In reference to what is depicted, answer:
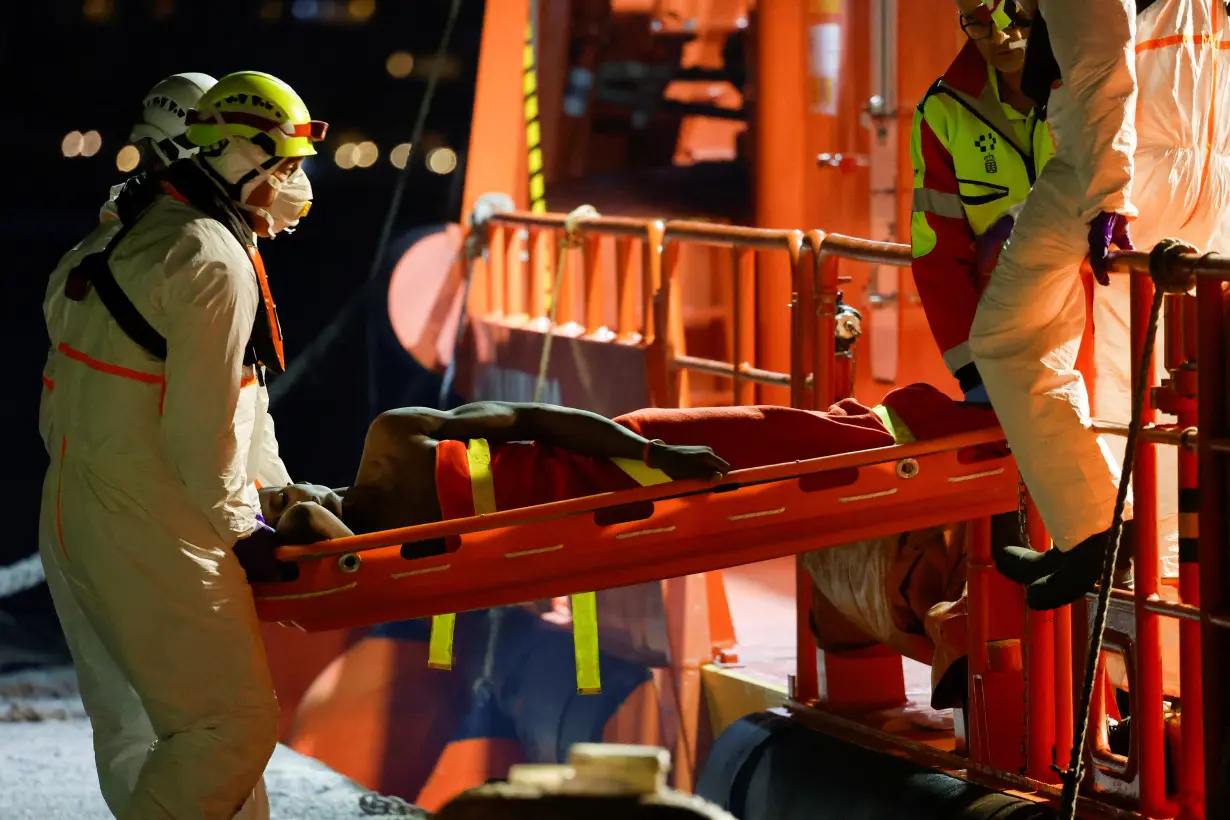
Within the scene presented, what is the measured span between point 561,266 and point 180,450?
3.62 meters

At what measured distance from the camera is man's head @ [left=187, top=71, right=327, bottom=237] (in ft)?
10.7

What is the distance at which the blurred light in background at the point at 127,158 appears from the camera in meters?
6.89

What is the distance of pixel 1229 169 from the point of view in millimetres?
3502

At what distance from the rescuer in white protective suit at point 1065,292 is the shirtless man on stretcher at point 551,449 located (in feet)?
1.50

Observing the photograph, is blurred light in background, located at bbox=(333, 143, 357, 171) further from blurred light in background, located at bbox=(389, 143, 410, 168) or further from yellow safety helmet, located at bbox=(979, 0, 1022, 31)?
yellow safety helmet, located at bbox=(979, 0, 1022, 31)

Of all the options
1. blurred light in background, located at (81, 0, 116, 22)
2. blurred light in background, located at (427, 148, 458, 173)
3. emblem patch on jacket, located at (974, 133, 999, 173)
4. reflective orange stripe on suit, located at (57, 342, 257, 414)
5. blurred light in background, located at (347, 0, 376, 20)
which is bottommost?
reflective orange stripe on suit, located at (57, 342, 257, 414)

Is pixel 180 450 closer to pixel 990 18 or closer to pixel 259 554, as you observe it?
pixel 259 554

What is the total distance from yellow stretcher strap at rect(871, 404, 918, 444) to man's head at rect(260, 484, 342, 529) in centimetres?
120

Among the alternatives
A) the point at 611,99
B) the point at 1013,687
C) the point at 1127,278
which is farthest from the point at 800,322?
the point at 611,99

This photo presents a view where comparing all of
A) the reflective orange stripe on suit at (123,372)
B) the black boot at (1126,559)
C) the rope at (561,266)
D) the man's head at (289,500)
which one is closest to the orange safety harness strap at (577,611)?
the man's head at (289,500)

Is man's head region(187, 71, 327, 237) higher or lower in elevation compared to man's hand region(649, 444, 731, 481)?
higher

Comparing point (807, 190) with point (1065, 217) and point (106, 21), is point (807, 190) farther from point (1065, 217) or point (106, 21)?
point (1065, 217)

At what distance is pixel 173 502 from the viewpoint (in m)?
3.18

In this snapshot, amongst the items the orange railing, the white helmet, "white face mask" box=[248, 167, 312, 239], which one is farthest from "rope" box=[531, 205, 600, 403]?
"white face mask" box=[248, 167, 312, 239]
